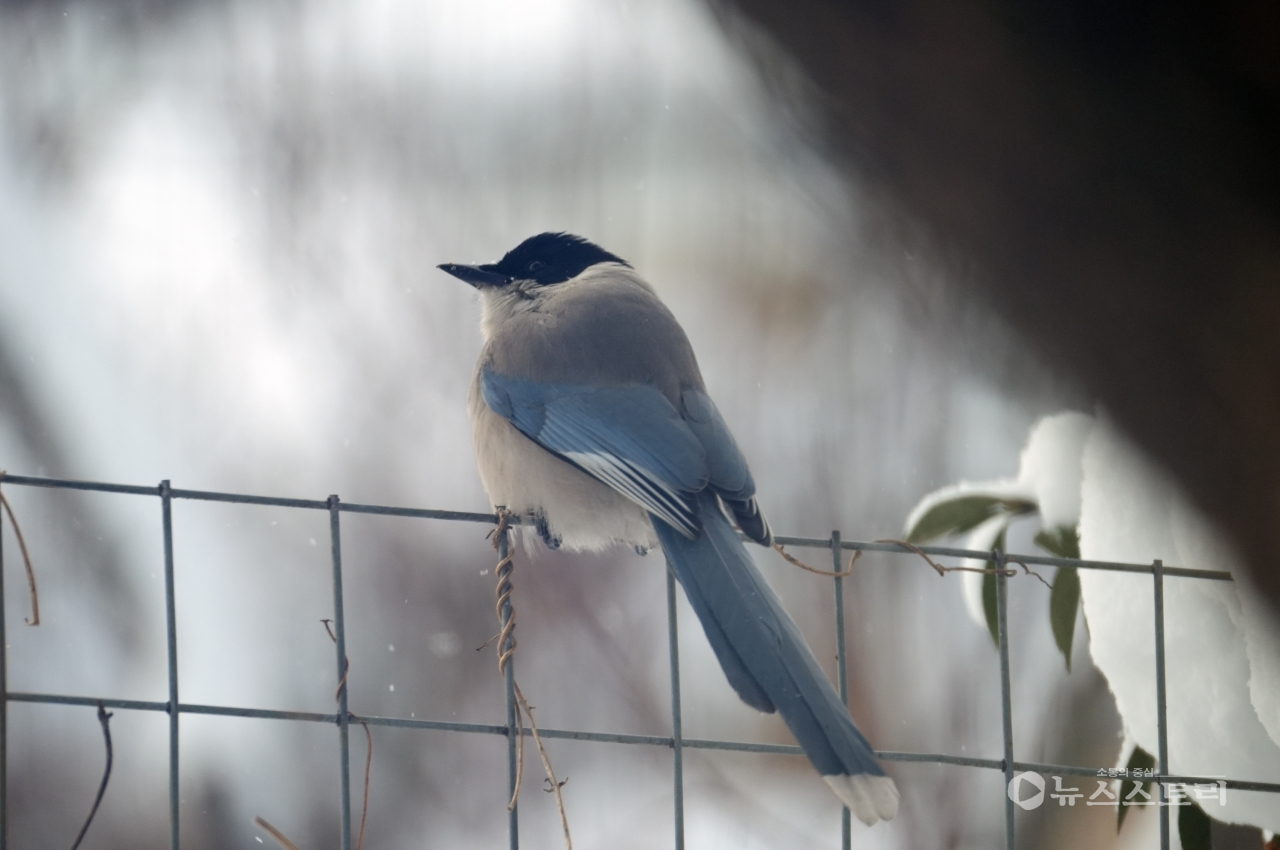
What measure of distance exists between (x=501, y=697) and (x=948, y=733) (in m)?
0.95

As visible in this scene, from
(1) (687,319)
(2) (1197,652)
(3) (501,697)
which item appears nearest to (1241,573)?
(2) (1197,652)

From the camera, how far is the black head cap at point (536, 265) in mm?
1930

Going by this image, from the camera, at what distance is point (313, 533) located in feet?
7.46

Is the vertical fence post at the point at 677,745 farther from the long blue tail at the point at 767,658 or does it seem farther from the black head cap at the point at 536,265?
the black head cap at the point at 536,265

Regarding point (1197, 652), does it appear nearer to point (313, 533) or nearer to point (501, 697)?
point (501, 697)

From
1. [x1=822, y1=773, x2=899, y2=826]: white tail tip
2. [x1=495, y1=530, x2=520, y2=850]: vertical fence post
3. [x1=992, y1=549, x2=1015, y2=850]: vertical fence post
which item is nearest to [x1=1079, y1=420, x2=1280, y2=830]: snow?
[x1=992, y1=549, x2=1015, y2=850]: vertical fence post

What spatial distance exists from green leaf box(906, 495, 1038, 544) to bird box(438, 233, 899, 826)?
57cm

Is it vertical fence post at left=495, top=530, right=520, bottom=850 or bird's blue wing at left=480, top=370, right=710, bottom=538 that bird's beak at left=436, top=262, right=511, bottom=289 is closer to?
bird's blue wing at left=480, top=370, right=710, bottom=538

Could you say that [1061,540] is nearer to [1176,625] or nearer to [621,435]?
[1176,625]

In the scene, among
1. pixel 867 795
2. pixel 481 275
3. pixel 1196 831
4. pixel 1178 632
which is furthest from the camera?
pixel 481 275

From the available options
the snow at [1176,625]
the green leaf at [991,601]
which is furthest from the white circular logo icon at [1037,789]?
the green leaf at [991,601]

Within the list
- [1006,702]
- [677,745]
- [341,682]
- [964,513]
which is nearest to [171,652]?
[341,682]

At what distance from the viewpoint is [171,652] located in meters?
1.00

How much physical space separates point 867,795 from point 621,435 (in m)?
0.64
